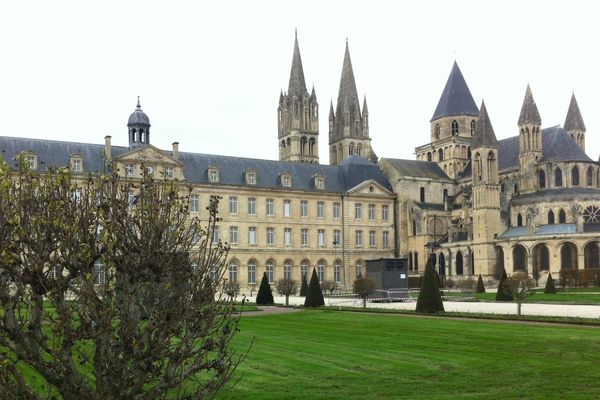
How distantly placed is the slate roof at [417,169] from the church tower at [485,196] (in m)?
6.28

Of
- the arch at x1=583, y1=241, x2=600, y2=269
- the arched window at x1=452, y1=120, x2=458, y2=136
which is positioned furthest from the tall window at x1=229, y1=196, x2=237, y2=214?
the arched window at x1=452, y1=120, x2=458, y2=136

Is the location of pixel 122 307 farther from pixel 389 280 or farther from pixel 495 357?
pixel 389 280

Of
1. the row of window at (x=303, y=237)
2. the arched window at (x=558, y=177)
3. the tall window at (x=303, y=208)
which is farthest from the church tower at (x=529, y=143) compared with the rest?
A: the tall window at (x=303, y=208)

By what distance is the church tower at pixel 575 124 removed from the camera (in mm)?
70188

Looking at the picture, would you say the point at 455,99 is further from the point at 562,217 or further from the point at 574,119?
the point at 562,217

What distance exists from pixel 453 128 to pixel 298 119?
1715 cm

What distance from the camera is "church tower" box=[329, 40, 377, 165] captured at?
80938mm

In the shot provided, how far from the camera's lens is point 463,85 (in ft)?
251

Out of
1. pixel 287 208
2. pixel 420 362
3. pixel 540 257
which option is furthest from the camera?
pixel 287 208

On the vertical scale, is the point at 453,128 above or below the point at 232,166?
above

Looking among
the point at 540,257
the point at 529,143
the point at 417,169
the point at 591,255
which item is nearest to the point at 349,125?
the point at 417,169

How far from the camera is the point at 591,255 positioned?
173 ft

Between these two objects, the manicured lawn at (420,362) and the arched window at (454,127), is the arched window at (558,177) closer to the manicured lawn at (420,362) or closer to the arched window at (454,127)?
the arched window at (454,127)

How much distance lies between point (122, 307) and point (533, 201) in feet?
185
